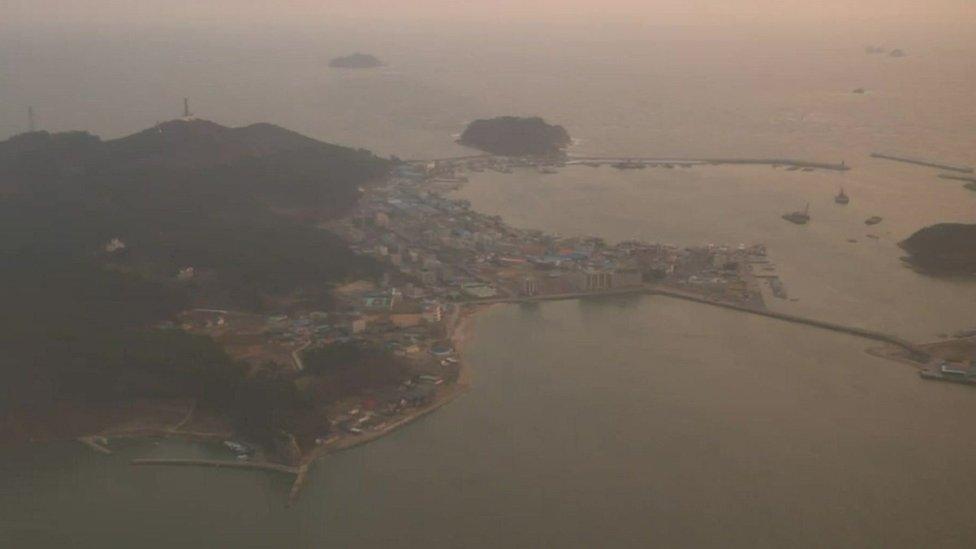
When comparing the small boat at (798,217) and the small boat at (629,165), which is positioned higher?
the small boat at (629,165)

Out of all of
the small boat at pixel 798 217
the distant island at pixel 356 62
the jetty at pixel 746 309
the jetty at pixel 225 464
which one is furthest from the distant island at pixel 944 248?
the distant island at pixel 356 62

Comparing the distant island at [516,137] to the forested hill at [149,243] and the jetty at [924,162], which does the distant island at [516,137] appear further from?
the jetty at [924,162]

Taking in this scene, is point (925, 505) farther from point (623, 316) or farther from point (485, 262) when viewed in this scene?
point (485, 262)

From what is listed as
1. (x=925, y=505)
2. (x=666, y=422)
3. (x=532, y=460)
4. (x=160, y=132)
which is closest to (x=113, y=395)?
(x=532, y=460)

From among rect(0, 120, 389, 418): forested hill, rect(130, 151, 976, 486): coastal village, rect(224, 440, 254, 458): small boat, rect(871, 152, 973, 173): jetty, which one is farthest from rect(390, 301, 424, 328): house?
rect(871, 152, 973, 173): jetty

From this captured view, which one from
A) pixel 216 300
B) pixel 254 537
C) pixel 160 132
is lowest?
pixel 254 537

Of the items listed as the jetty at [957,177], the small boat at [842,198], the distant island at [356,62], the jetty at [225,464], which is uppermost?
the distant island at [356,62]

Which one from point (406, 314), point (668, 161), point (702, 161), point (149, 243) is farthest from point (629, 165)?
point (149, 243)

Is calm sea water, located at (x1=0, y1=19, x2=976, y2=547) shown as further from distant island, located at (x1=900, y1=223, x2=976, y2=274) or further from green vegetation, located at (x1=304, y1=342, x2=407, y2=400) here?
green vegetation, located at (x1=304, y1=342, x2=407, y2=400)
